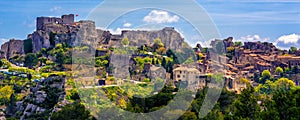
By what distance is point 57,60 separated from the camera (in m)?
27.5

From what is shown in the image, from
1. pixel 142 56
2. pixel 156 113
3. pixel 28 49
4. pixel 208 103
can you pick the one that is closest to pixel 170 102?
pixel 156 113

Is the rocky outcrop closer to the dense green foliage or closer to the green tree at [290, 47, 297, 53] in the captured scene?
the dense green foliage

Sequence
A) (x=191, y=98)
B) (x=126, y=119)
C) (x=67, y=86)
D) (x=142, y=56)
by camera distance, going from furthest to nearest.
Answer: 1. (x=142, y=56)
2. (x=67, y=86)
3. (x=191, y=98)
4. (x=126, y=119)

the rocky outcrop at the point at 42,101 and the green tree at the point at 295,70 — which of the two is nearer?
the rocky outcrop at the point at 42,101

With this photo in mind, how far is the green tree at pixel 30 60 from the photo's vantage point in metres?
28.9

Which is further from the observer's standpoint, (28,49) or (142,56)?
(28,49)

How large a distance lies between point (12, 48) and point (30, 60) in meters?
4.70

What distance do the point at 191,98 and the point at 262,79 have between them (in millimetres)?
19205

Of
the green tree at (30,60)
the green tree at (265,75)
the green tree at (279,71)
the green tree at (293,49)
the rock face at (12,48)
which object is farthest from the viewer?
the green tree at (293,49)

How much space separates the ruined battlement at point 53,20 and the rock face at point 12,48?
1718 millimetres

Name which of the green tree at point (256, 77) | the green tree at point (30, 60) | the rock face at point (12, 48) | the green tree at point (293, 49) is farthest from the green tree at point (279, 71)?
the rock face at point (12, 48)

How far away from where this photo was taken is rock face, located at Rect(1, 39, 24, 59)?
33125mm

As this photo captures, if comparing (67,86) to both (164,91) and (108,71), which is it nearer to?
(108,71)

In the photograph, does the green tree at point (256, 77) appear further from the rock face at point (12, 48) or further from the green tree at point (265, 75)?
the rock face at point (12, 48)
